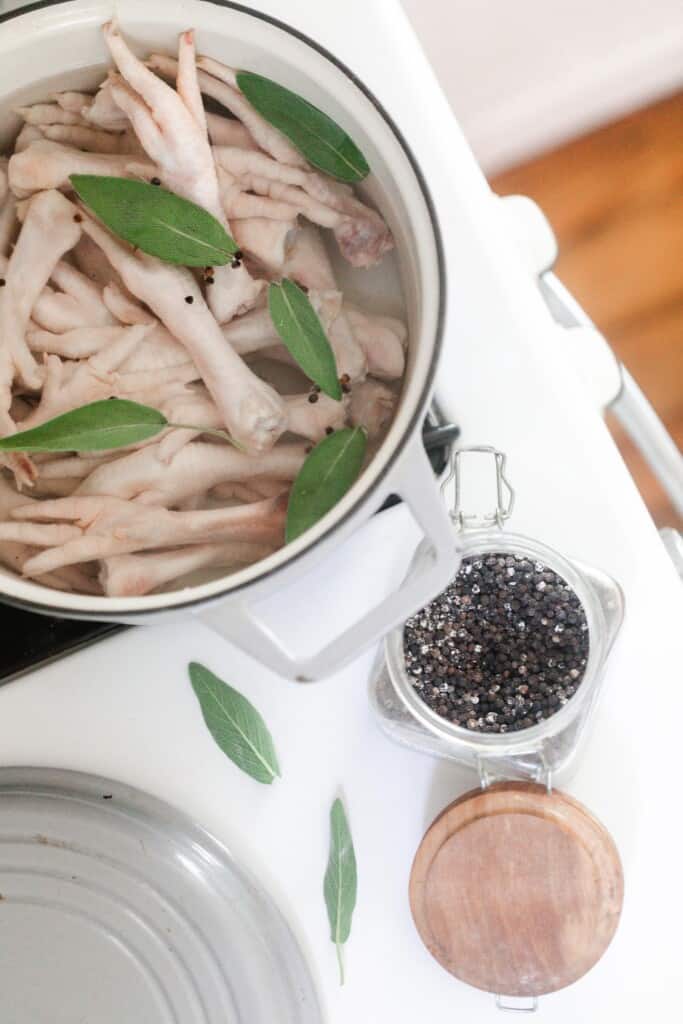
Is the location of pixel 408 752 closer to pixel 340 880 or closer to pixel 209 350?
pixel 340 880

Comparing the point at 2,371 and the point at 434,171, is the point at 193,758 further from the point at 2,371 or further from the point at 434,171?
the point at 434,171

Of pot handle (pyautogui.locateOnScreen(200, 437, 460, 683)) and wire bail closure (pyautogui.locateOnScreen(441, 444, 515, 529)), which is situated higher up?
wire bail closure (pyautogui.locateOnScreen(441, 444, 515, 529))

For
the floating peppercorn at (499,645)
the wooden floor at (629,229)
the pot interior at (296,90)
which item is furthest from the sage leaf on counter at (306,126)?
the wooden floor at (629,229)

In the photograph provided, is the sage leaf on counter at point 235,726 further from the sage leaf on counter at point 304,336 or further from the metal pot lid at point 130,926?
the sage leaf on counter at point 304,336

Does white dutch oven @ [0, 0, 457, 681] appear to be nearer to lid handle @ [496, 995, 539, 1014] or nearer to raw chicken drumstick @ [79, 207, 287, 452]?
raw chicken drumstick @ [79, 207, 287, 452]

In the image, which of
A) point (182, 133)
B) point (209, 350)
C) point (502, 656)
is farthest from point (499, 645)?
point (182, 133)

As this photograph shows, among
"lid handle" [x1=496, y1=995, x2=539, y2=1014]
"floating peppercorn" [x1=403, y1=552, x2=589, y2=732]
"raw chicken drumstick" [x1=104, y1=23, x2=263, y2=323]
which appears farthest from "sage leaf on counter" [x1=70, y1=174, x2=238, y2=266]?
"lid handle" [x1=496, y1=995, x2=539, y2=1014]

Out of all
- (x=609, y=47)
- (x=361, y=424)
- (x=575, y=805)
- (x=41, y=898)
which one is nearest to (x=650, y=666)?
(x=575, y=805)
